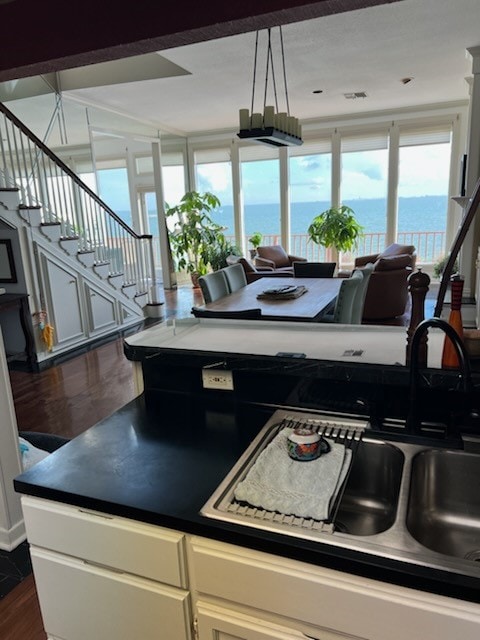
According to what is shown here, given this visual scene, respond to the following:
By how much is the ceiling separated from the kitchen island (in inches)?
97.9

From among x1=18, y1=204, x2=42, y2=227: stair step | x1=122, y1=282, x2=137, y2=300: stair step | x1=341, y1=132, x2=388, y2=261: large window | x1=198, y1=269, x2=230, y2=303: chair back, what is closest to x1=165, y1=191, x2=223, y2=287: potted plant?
x1=122, y1=282, x2=137, y2=300: stair step

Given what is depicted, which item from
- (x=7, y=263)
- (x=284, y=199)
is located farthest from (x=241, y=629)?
(x=284, y=199)

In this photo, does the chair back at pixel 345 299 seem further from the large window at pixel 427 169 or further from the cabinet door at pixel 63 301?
the large window at pixel 427 169

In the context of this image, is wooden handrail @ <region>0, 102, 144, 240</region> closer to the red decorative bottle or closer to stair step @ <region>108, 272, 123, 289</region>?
stair step @ <region>108, 272, 123, 289</region>

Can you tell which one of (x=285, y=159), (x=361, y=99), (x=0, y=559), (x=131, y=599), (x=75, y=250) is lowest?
(x=0, y=559)

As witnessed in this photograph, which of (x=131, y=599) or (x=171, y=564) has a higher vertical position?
(x=171, y=564)

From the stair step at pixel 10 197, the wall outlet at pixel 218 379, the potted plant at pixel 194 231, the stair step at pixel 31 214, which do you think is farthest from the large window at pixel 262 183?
the wall outlet at pixel 218 379

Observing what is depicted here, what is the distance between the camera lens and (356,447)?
1.29 metres

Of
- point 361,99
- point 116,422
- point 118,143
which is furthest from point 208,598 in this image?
point 118,143

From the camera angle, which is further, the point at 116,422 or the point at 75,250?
the point at 75,250

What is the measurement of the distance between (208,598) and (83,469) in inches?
18.5

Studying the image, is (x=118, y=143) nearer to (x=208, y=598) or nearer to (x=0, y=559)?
(x=0, y=559)

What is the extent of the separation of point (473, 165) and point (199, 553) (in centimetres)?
555

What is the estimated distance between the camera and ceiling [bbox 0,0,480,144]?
12.5 feet
